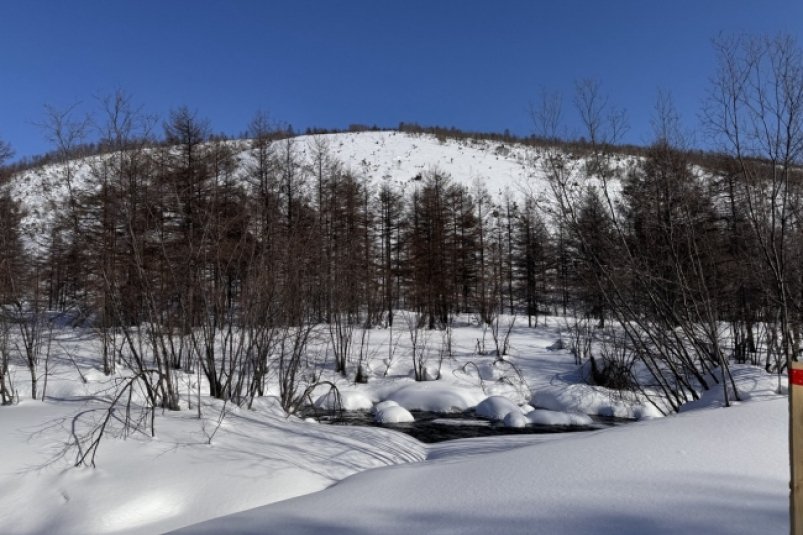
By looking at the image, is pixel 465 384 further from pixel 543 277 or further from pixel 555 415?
pixel 543 277

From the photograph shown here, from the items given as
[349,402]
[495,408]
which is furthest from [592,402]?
[349,402]

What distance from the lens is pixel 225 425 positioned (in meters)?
7.30

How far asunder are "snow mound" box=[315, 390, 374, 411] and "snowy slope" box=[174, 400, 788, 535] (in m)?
9.89

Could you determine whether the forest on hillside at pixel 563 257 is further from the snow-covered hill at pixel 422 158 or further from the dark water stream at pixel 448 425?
the snow-covered hill at pixel 422 158

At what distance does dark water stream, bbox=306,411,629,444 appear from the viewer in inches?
464

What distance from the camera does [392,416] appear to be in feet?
43.8

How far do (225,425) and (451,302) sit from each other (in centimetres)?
2544

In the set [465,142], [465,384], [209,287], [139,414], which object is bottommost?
[465,384]

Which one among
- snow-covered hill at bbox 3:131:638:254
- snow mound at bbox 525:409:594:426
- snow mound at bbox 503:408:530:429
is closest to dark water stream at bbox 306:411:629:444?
snow mound at bbox 503:408:530:429

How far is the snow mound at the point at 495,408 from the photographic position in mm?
13750

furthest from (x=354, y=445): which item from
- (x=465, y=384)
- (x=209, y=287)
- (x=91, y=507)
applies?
(x=465, y=384)

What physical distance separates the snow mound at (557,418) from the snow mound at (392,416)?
10.3 feet

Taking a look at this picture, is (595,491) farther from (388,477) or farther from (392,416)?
(392,416)

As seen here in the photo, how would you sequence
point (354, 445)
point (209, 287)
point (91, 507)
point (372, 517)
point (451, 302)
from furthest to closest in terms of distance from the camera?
point (451, 302) < point (209, 287) < point (354, 445) < point (91, 507) < point (372, 517)
